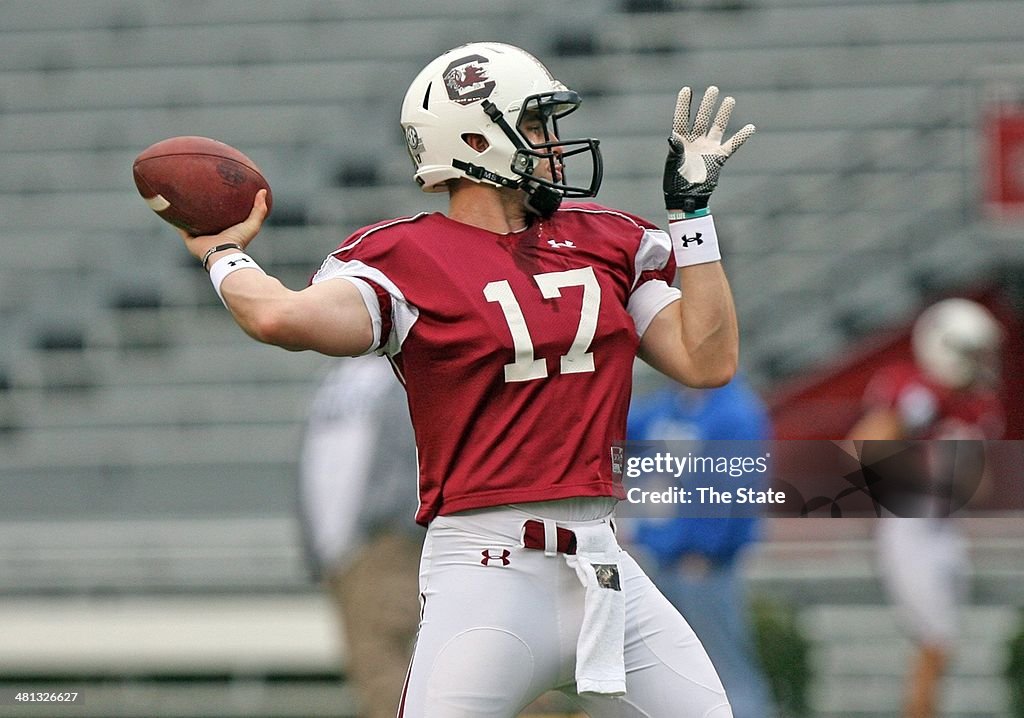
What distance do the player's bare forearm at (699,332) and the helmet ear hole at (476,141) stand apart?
1.29 feet

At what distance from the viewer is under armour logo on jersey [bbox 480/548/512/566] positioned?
261cm

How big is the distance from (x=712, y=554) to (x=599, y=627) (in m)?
2.15

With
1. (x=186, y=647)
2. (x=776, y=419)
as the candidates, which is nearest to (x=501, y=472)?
(x=186, y=647)

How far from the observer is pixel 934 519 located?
18.0 feet

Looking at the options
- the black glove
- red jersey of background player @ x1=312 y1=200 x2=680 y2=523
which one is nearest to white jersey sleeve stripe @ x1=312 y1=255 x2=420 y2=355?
red jersey of background player @ x1=312 y1=200 x2=680 y2=523

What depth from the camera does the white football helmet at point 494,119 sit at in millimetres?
2762

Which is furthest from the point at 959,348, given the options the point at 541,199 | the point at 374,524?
the point at 541,199

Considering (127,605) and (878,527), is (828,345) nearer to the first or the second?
(878,527)

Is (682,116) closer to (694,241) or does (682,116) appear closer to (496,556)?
(694,241)

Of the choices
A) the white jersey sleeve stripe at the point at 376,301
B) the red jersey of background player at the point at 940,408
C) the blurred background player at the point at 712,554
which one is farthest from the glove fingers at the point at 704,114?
the red jersey of background player at the point at 940,408

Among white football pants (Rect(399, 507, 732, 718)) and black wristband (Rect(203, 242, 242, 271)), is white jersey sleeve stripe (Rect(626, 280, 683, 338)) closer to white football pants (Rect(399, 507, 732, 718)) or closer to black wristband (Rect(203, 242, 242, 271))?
white football pants (Rect(399, 507, 732, 718))

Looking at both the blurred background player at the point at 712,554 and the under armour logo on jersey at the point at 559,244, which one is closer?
the under armour logo on jersey at the point at 559,244

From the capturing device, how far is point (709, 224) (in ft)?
9.12

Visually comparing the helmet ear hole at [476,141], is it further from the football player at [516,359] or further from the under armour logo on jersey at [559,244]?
the under armour logo on jersey at [559,244]
